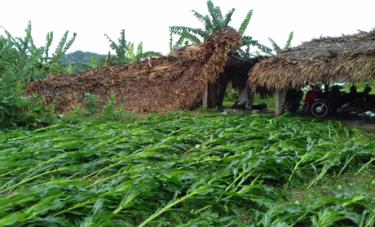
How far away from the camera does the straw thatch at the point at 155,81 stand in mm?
10086

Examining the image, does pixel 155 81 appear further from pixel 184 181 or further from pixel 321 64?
pixel 184 181

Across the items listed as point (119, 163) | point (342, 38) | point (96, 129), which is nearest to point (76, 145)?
point (119, 163)

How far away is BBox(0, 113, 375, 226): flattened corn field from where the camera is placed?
265cm

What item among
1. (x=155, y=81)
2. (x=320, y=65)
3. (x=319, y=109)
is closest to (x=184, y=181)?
(x=320, y=65)

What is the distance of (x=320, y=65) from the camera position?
8367 mm

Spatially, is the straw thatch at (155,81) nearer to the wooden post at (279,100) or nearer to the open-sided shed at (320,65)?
the open-sided shed at (320,65)

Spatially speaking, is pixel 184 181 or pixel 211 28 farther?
pixel 211 28

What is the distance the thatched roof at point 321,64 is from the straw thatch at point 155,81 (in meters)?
1.13

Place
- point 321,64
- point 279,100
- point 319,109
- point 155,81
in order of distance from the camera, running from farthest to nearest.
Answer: point 155,81 → point 279,100 → point 319,109 → point 321,64

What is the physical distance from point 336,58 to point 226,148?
4.62m

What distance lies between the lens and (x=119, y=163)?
395 centimetres

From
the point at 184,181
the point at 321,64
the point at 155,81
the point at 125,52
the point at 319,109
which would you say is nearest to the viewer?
the point at 184,181

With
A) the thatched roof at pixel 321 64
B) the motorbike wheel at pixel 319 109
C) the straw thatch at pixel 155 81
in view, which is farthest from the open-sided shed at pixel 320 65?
the straw thatch at pixel 155 81

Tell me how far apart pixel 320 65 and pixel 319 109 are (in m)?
1.31
